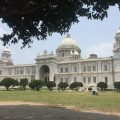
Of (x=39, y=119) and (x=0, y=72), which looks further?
(x=0, y=72)

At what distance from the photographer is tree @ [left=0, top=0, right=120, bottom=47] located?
12.9 metres

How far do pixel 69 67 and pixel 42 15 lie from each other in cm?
7727

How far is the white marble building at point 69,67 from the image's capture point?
273 feet

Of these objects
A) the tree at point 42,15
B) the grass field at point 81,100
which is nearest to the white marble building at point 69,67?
the grass field at point 81,100

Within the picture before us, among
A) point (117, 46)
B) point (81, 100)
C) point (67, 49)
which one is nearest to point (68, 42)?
point (67, 49)

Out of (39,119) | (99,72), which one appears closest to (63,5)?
(39,119)

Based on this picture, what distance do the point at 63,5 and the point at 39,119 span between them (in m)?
4.94

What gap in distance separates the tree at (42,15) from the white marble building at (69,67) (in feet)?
209

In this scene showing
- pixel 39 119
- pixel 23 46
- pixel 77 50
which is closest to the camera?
pixel 39 119

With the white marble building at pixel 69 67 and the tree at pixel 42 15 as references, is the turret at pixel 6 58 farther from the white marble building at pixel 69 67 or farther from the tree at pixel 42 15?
the tree at pixel 42 15

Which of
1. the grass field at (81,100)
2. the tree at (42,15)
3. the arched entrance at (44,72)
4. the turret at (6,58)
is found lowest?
the grass field at (81,100)

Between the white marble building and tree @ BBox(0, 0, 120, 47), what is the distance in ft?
209

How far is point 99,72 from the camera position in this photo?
8531 cm

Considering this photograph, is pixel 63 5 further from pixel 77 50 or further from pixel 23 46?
pixel 77 50
